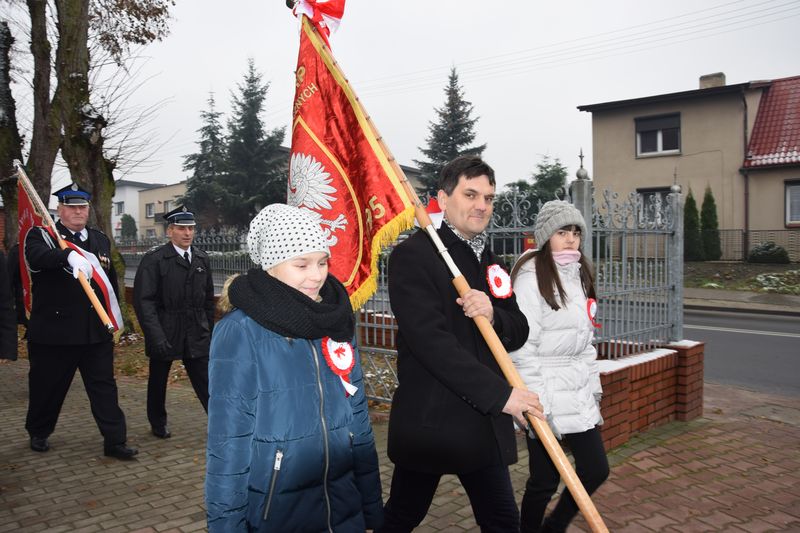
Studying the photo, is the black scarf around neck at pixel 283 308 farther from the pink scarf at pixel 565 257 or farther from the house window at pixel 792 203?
the house window at pixel 792 203

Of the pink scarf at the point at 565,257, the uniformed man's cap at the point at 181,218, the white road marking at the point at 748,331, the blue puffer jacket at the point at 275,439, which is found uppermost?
the uniformed man's cap at the point at 181,218

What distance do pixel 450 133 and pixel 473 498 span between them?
36.1 meters

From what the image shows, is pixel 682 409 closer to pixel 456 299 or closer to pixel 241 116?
pixel 456 299

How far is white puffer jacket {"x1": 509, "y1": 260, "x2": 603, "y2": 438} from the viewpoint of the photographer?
3.13 meters

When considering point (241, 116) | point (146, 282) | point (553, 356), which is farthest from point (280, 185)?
point (553, 356)

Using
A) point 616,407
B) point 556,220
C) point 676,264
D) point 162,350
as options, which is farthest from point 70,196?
point 676,264

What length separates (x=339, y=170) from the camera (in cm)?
392

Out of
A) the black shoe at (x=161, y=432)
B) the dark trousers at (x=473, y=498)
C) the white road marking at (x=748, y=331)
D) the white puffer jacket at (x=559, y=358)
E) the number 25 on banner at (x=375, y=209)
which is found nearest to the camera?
the dark trousers at (x=473, y=498)

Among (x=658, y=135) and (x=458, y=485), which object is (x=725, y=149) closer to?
(x=658, y=135)

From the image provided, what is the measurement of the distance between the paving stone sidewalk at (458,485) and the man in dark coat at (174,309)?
1.89 feet

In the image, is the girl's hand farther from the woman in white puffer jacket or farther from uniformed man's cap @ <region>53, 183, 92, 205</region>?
uniformed man's cap @ <region>53, 183, 92, 205</region>

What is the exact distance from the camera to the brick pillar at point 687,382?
19.7 feet

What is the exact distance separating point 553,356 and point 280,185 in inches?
1455

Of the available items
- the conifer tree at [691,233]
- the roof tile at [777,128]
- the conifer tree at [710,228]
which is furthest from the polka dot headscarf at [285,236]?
the roof tile at [777,128]
